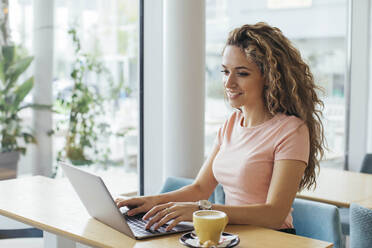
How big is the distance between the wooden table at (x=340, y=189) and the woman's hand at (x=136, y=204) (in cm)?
119

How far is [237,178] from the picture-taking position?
1.98 m

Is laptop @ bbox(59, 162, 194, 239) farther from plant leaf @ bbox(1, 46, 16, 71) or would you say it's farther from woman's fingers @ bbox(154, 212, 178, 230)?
plant leaf @ bbox(1, 46, 16, 71)

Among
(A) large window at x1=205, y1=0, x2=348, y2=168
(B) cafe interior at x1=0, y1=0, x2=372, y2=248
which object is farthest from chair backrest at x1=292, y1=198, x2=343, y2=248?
(A) large window at x1=205, y1=0, x2=348, y2=168

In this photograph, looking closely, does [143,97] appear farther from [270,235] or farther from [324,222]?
[270,235]

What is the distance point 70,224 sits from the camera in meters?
1.76

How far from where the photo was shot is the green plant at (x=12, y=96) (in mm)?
2859

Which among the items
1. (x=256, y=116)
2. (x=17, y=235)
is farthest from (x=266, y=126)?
(x=17, y=235)

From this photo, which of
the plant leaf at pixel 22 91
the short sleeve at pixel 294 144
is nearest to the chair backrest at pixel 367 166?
the short sleeve at pixel 294 144

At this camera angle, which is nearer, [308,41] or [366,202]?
[366,202]

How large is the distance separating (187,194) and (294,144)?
1.68 ft

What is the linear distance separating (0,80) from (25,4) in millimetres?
454

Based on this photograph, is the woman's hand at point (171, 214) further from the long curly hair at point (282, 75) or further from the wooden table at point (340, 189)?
the wooden table at point (340, 189)

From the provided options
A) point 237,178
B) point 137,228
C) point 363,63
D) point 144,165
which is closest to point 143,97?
point 144,165

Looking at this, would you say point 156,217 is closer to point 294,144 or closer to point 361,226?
point 294,144
